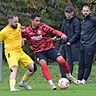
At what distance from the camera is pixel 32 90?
14531mm

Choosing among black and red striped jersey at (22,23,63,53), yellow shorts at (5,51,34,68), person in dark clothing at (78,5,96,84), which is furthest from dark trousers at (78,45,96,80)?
yellow shorts at (5,51,34,68)

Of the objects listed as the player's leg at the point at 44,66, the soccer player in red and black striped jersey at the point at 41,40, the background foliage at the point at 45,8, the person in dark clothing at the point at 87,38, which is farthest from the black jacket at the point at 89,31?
the background foliage at the point at 45,8

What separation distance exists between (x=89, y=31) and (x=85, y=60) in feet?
2.65

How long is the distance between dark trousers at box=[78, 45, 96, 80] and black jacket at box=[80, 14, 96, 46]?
0.53 ft

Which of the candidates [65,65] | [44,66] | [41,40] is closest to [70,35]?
[65,65]

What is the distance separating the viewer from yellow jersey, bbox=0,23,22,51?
14.5 meters

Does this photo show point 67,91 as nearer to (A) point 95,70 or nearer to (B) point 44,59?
(B) point 44,59

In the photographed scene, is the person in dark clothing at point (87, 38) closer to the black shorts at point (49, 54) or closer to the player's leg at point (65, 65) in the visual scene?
the player's leg at point (65, 65)

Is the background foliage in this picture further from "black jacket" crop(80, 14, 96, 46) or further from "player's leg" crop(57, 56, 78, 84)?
"player's leg" crop(57, 56, 78, 84)

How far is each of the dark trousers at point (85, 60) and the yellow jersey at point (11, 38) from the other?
7.83 feet

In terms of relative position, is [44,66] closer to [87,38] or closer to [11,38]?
[11,38]

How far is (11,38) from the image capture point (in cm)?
1455

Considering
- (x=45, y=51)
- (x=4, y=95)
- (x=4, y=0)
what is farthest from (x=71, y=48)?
(x=4, y=0)

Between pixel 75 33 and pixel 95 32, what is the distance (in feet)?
1.87
